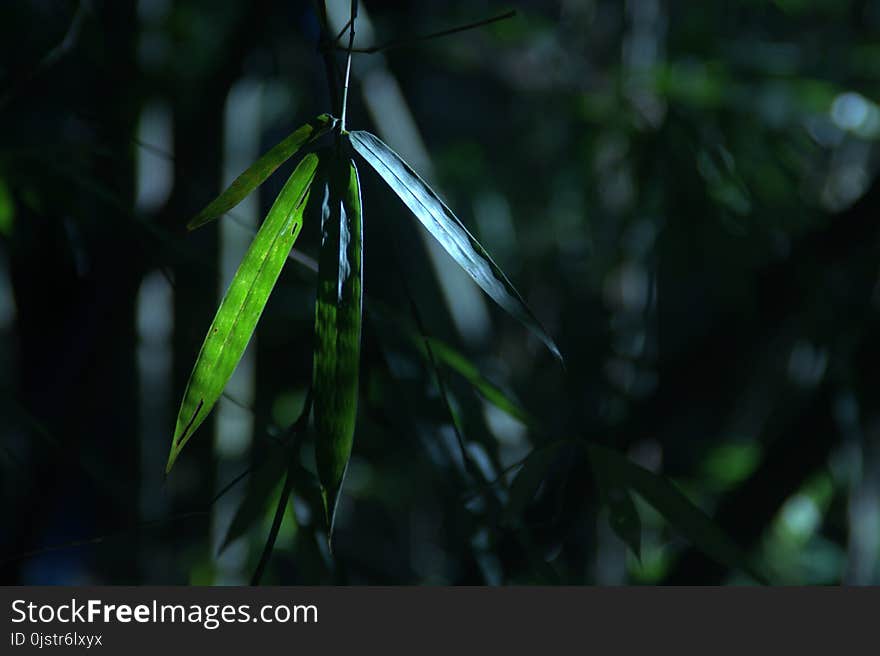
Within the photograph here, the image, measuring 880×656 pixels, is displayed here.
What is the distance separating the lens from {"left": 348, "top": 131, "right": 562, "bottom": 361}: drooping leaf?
0.30 meters

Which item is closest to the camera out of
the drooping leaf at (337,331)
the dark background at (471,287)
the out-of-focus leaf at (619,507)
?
the drooping leaf at (337,331)

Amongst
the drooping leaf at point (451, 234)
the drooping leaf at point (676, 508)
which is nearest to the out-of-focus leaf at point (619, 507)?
the drooping leaf at point (676, 508)

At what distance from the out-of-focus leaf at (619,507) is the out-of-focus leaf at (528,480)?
0.03 metres

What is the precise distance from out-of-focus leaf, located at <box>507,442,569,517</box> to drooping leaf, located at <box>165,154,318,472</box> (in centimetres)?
17

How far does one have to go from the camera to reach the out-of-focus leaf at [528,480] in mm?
411

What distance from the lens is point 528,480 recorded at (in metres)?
0.41

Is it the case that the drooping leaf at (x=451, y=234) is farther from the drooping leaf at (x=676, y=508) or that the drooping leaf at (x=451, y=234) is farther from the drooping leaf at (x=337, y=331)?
the drooping leaf at (x=676, y=508)

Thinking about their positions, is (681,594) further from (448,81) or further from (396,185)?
(448,81)

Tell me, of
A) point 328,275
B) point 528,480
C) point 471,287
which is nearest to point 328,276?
point 328,275

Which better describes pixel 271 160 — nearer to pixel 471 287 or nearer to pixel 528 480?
pixel 528 480

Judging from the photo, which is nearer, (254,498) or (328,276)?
(328,276)

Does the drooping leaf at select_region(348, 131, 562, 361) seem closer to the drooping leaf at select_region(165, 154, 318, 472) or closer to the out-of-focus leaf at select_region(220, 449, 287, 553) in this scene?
the drooping leaf at select_region(165, 154, 318, 472)

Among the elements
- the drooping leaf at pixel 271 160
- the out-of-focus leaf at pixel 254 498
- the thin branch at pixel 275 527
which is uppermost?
the drooping leaf at pixel 271 160

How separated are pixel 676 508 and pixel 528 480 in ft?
0.24
